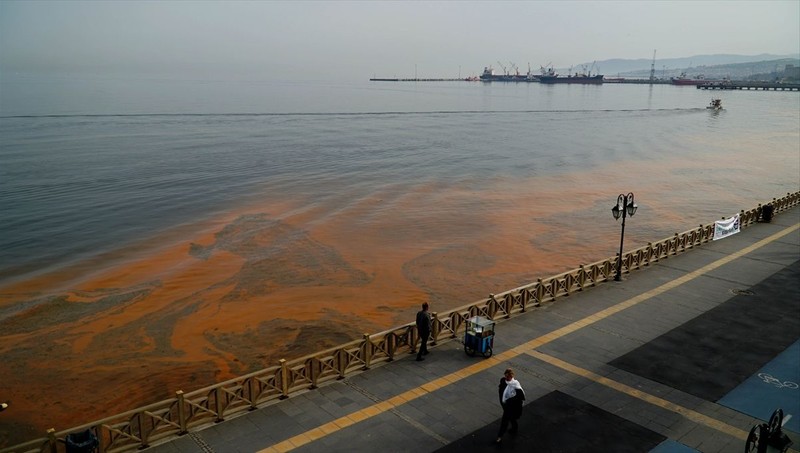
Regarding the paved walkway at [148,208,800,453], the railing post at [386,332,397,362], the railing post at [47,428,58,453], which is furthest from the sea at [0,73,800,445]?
the paved walkway at [148,208,800,453]

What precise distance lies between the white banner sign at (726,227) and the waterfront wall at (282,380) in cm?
1089

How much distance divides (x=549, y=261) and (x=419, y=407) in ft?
67.4

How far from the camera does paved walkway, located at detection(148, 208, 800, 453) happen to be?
38.4ft

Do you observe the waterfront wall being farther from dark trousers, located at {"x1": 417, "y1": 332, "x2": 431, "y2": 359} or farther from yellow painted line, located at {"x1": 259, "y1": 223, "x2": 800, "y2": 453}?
yellow painted line, located at {"x1": 259, "y1": 223, "x2": 800, "y2": 453}

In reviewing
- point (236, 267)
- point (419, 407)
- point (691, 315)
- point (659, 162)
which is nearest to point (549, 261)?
point (691, 315)

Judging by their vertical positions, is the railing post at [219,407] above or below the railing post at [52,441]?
below

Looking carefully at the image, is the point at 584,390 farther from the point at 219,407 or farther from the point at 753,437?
the point at 219,407

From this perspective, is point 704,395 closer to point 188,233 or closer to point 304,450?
point 304,450

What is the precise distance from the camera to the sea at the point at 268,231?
21031 millimetres

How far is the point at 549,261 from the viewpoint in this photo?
31844 mm

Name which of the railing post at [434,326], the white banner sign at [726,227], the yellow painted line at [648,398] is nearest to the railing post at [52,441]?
the railing post at [434,326]

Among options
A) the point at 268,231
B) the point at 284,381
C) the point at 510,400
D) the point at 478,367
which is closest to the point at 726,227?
the point at 478,367

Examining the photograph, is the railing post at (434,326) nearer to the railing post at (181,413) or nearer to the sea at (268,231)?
the sea at (268,231)

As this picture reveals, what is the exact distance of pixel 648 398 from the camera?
13.5 m
